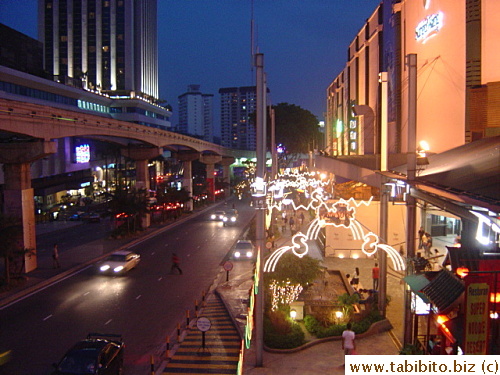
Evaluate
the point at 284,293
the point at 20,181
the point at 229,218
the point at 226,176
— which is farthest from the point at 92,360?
the point at 226,176

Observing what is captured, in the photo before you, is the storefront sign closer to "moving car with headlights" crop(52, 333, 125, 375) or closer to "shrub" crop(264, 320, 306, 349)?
"shrub" crop(264, 320, 306, 349)

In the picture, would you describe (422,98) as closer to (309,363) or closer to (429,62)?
(429,62)

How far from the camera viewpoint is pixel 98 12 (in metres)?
112

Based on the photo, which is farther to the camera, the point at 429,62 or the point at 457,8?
the point at 429,62

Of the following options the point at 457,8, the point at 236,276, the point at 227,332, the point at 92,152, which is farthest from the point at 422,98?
the point at 92,152

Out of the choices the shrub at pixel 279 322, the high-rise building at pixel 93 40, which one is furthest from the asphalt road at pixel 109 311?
the high-rise building at pixel 93 40

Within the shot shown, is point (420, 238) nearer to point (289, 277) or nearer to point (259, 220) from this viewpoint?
point (289, 277)

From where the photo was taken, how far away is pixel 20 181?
941 inches

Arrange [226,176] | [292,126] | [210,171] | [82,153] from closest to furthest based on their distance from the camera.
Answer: [82,153], [210,171], [292,126], [226,176]

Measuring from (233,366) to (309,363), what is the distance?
2021 mm

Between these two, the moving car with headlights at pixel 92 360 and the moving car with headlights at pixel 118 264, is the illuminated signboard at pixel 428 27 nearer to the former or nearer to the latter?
the moving car with headlights at pixel 118 264

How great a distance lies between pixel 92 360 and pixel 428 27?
62.7 feet

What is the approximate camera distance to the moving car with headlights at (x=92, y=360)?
10.9 meters

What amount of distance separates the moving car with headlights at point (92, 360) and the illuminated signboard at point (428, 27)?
17.9m
